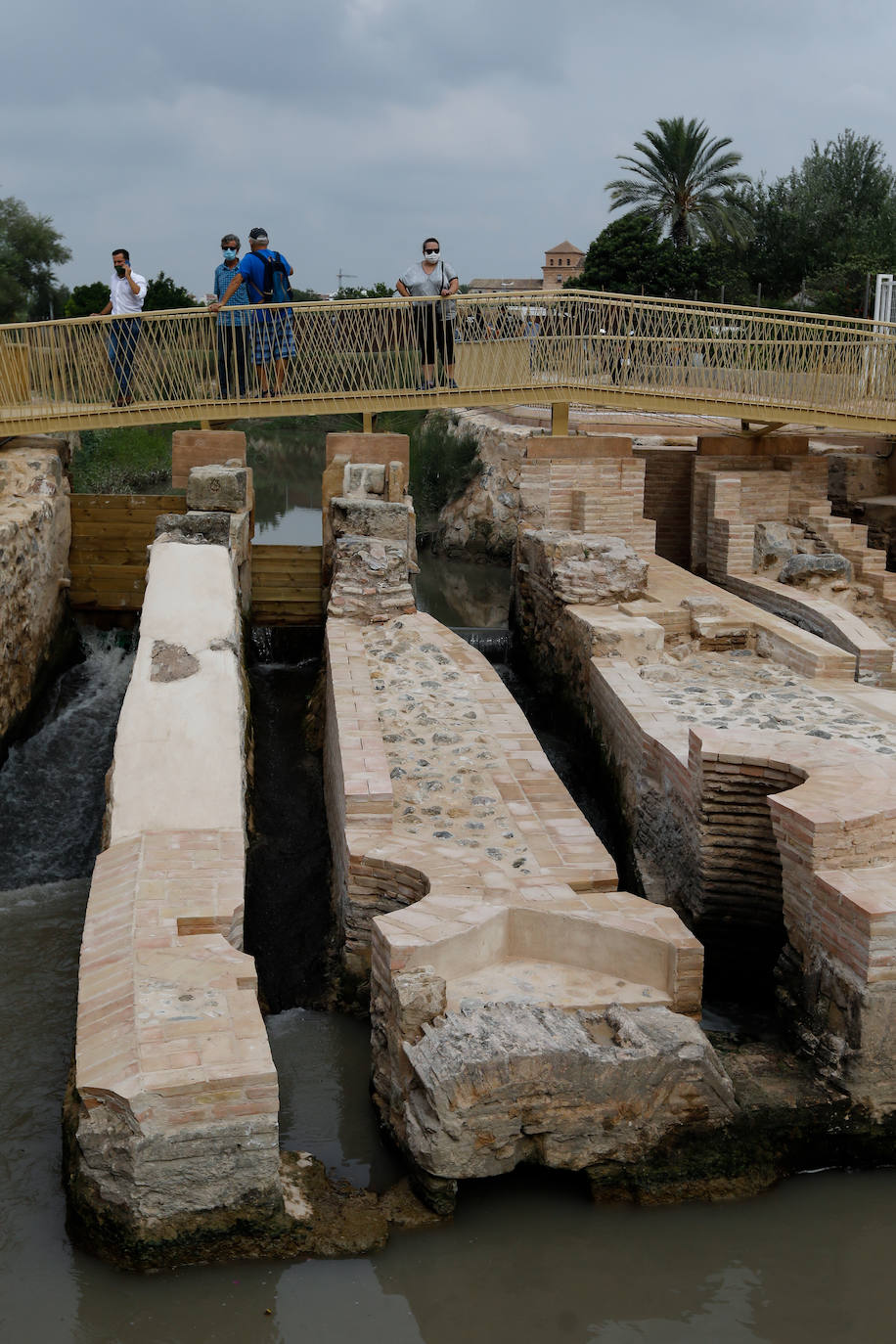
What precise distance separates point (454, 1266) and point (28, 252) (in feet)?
120

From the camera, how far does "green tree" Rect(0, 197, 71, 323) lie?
33812 millimetres

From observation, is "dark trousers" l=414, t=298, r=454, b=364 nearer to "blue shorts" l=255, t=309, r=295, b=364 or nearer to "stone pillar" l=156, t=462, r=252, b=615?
"blue shorts" l=255, t=309, r=295, b=364

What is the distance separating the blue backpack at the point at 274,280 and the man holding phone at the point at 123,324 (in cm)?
108

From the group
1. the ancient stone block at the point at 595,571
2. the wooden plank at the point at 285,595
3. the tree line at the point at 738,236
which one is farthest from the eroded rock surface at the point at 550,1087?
the tree line at the point at 738,236

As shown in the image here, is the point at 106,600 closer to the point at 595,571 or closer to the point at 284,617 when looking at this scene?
the point at 284,617

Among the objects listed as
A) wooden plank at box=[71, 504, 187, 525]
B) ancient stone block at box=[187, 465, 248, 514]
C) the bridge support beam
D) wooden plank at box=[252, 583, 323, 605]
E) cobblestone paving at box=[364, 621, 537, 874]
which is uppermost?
the bridge support beam

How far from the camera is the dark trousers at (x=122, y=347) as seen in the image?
10977 millimetres

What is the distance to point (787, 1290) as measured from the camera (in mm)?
4203

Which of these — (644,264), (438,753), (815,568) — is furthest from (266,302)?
(644,264)

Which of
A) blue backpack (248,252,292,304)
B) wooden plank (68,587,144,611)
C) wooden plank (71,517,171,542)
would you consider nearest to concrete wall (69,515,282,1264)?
wooden plank (68,587,144,611)

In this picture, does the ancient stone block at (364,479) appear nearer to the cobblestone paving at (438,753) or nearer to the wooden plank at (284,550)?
the wooden plank at (284,550)

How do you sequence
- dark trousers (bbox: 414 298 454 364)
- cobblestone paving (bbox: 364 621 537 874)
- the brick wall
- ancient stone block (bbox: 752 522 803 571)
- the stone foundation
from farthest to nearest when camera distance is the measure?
the brick wall < ancient stone block (bbox: 752 522 803 571) < dark trousers (bbox: 414 298 454 364) < cobblestone paving (bbox: 364 621 537 874) < the stone foundation

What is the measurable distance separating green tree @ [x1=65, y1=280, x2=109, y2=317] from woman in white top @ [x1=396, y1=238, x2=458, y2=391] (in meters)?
20.6

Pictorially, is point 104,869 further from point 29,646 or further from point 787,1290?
point 29,646
